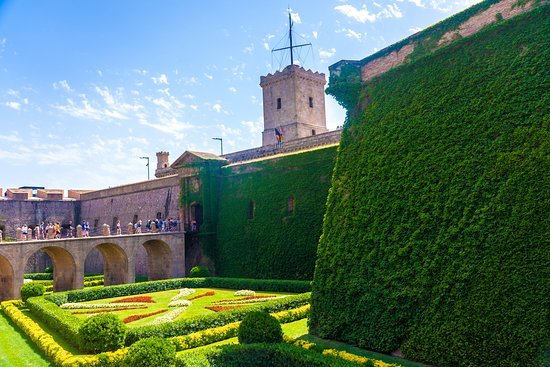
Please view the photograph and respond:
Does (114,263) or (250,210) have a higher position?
(250,210)

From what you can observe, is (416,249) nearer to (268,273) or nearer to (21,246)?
(268,273)

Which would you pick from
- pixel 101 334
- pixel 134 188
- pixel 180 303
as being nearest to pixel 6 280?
pixel 180 303

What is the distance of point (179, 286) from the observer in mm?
23688

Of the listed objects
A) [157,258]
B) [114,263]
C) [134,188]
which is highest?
[134,188]

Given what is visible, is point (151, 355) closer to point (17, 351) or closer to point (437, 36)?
point (17, 351)

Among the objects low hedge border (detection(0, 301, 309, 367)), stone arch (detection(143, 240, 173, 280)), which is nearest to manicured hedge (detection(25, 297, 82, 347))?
low hedge border (detection(0, 301, 309, 367))

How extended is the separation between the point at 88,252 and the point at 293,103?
20330 millimetres

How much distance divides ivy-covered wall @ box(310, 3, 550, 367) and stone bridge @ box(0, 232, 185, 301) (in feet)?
48.0

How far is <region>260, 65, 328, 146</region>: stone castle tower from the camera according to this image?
124 ft

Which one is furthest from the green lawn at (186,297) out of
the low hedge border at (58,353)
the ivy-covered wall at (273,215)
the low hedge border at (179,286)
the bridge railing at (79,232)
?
the bridge railing at (79,232)

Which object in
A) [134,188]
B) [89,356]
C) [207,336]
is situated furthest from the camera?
[134,188]

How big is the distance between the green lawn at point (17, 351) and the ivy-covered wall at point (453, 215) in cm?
735

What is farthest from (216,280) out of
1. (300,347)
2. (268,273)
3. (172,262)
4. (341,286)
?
(300,347)

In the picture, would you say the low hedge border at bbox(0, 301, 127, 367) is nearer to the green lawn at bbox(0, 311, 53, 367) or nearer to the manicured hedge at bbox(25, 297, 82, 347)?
the green lawn at bbox(0, 311, 53, 367)
